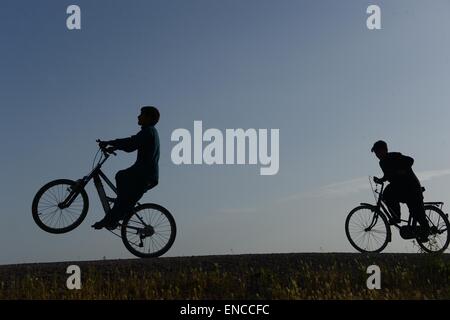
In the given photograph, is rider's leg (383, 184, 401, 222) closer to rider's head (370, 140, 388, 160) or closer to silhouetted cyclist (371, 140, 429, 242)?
silhouetted cyclist (371, 140, 429, 242)

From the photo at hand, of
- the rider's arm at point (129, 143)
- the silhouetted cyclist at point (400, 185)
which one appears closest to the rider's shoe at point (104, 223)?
the rider's arm at point (129, 143)

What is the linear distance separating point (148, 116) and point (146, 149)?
A: 55cm

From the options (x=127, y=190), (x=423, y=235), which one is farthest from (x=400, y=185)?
(x=127, y=190)

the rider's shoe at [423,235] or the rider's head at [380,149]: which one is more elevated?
the rider's head at [380,149]

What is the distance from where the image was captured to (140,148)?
11.1m

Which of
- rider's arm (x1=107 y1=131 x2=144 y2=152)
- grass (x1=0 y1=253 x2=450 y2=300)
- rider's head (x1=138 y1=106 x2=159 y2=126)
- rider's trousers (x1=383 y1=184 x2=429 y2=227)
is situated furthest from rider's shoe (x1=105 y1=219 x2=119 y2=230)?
rider's trousers (x1=383 y1=184 x2=429 y2=227)

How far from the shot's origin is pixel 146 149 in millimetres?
11055

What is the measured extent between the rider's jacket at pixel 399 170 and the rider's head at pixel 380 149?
0.08 meters

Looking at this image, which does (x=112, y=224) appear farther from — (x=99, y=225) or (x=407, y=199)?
(x=407, y=199)

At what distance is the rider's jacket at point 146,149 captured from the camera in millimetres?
10992

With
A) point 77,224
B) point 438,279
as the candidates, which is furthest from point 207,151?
point 438,279

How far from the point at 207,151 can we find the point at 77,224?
2999 millimetres

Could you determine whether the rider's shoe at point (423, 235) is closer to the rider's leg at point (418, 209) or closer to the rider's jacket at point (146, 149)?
the rider's leg at point (418, 209)
